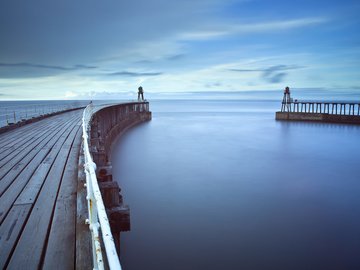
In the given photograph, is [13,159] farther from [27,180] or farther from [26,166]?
[27,180]

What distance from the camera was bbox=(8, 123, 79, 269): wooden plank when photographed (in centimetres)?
256

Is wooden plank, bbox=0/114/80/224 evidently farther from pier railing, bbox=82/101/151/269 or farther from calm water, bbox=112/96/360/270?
calm water, bbox=112/96/360/270

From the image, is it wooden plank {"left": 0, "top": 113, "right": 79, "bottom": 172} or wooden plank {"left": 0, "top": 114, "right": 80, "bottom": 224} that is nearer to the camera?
wooden plank {"left": 0, "top": 114, "right": 80, "bottom": 224}

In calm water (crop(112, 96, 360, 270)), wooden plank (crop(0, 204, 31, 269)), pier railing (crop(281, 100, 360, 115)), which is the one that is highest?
pier railing (crop(281, 100, 360, 115))

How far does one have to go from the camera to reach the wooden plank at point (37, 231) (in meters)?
2.56

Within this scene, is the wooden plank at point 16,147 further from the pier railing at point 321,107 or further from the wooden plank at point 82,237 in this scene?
the pier railing at point 321,107

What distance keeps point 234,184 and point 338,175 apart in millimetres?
6249

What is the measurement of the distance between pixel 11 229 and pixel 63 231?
65 centimetres

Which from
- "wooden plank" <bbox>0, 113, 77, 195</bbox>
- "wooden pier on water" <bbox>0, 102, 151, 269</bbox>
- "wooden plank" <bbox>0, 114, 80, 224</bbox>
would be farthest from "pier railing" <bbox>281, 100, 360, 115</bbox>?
"wooden pier on water" <bbox>0, 102, 151, 269</bbox>

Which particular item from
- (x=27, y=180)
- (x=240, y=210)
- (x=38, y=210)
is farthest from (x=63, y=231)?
(x=240, y=210)

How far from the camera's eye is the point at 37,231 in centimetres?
306

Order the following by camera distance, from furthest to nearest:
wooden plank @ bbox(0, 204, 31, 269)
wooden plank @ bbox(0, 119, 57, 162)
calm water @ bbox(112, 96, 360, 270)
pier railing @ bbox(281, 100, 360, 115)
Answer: pier railing @ bbox(281, 100, 360, 115), calm water @ bbox(112, 96, 360, 270), wooden plank @ bbox(0, 119, 57, 162), wooden plank @ bbox(0, 204, 31, 269)

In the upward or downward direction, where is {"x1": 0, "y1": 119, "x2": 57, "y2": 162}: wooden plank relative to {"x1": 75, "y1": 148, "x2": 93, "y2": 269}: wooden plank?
upward

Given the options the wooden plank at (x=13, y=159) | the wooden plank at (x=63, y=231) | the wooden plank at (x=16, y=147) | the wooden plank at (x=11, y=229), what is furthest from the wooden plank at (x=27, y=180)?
the wooden plank at (x=16, y=147)
